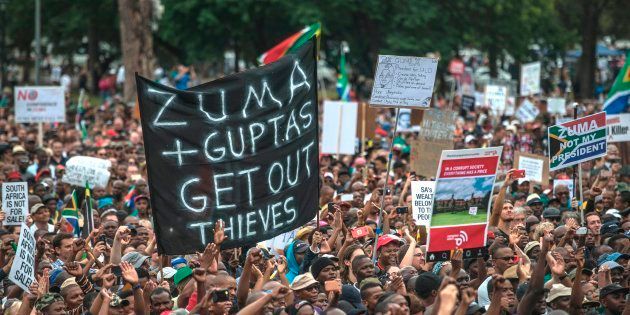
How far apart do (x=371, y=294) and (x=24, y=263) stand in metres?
2.61

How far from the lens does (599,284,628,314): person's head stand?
31.1 ft

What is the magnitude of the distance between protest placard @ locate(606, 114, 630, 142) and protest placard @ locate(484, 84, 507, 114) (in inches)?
333

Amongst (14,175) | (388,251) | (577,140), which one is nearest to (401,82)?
(388,251)

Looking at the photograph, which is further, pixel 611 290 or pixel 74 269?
pixel 74 269

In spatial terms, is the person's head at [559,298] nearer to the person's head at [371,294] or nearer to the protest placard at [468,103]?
the person's head at [371,294]

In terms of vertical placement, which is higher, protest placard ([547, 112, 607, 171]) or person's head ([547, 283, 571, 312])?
protest placard ([547, 112, 607, 171])

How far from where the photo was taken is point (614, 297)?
31.1 feet

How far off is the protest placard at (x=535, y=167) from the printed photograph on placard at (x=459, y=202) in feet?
23.0

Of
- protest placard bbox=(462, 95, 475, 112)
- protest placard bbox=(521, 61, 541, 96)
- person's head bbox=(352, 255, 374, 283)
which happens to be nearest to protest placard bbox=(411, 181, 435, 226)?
person's head bbox=(352, 255, 374, 283)

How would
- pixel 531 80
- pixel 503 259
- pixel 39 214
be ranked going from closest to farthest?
pixel 503 259, pixel 39 214, pixel 531 80

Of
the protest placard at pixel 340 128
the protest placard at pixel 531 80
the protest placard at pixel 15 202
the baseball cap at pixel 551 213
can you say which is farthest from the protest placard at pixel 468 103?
the protest placard at pixel 15 202

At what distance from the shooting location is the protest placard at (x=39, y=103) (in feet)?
78.3

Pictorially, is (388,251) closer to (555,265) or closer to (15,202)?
(555,265)

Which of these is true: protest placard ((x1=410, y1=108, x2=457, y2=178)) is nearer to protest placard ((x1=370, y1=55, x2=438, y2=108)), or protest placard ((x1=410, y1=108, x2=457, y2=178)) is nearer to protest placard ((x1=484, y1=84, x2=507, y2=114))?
protest placard ((x1=370, y1=55, x2=438, y2=108))
